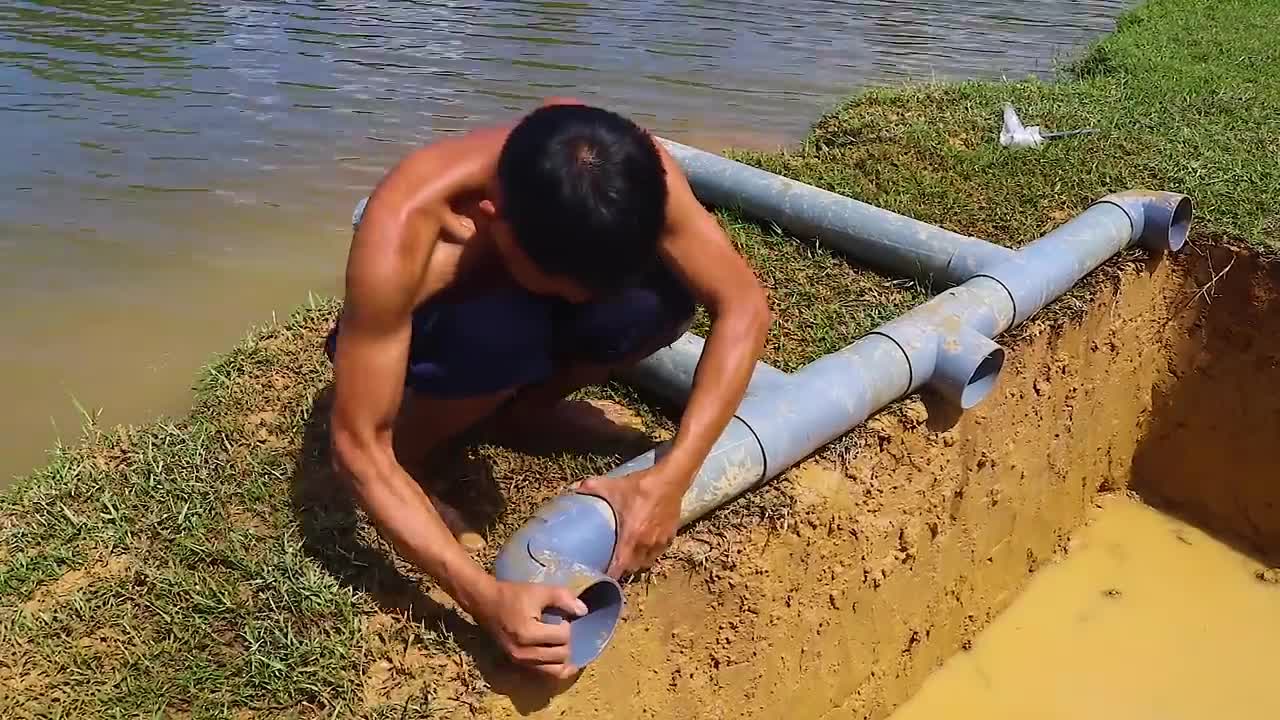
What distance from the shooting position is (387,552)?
2.40 metres

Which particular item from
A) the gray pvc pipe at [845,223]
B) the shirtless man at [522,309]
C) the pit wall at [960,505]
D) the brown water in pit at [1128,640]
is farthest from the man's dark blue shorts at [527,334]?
the brown water in pit at [1128,640]

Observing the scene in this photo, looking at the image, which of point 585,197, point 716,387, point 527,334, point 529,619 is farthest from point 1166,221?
point 529,619

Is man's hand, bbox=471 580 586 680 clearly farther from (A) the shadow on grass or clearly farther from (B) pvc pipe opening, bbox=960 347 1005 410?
(B) pvc pipe opening, bbox=960 347 1005 410

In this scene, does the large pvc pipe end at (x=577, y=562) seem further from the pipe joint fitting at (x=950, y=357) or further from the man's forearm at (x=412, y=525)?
the pipe joint fitting at (x=950, y=357)

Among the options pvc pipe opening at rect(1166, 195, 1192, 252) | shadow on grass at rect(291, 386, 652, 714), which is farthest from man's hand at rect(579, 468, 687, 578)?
pvc pipe opening at rect(1166, 195, 1192, 252)

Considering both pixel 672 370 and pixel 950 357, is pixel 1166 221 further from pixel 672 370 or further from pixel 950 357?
pixel 672 370

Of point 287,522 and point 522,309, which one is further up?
point 522,309

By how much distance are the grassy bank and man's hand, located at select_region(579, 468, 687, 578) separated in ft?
0.91

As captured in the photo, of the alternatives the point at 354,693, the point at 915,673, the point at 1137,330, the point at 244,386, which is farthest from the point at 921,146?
the point at 354,693

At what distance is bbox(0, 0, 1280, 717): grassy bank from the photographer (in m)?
2.08

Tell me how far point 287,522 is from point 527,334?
2.46 feet

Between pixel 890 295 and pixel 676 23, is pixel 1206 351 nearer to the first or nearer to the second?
pixel 890 295

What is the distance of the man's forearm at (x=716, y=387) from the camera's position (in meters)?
2.16

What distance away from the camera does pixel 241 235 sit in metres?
5.27
